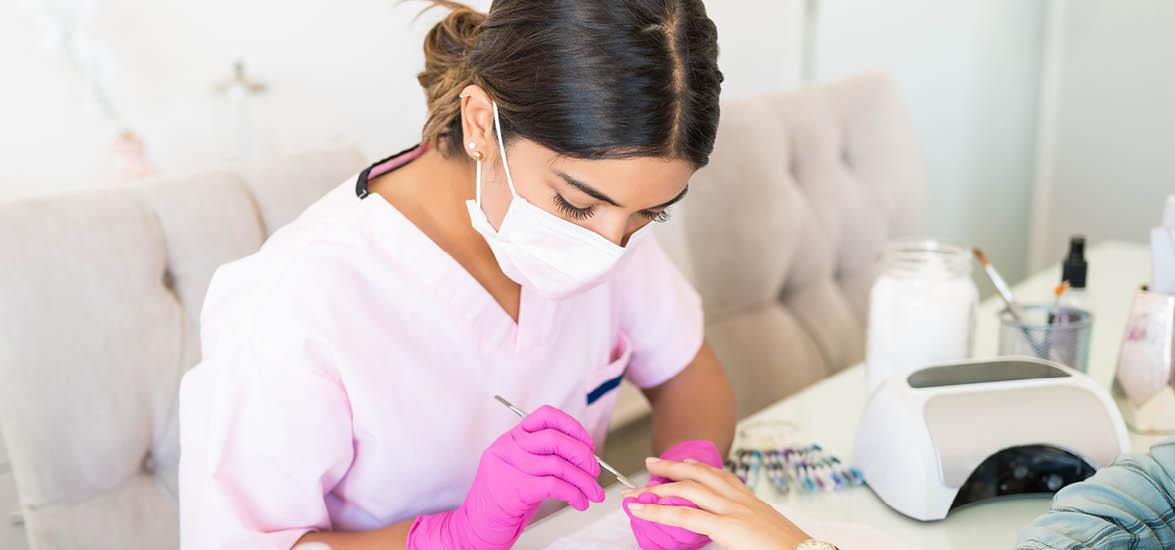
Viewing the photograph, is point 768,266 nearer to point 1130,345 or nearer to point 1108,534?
point 1130,345

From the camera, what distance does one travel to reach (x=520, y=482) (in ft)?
3.00

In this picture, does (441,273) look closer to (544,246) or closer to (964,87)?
(544,246)

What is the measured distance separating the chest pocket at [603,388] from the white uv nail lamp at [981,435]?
1.03ft

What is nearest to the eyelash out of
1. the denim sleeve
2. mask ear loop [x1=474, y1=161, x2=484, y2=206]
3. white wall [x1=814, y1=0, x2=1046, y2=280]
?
mask ear loop [x1=474, y1=161, x2=484, y2=206]

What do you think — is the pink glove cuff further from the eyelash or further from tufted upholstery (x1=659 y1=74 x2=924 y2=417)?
tufted upholstery (x1=659 y1=74 x2=924 y2=417)

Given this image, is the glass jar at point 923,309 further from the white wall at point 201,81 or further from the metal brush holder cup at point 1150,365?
the white wall at point 201,81

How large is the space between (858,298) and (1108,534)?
1177 millimetres

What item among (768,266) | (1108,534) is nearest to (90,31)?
(768,266)

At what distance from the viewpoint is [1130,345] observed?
49.6 inches

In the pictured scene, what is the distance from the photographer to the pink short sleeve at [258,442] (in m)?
0.91

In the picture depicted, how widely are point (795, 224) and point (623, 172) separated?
98 centimetres

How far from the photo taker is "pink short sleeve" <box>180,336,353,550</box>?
91 centimetres

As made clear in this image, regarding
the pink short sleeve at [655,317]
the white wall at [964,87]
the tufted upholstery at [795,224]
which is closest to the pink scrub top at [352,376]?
the pink short sleeve at [655,317]

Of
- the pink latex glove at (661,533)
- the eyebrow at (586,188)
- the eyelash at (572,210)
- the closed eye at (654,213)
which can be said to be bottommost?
the pink latex glove at (661,533)
